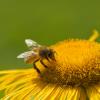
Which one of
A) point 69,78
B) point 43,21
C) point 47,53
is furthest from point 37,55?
point 43,21

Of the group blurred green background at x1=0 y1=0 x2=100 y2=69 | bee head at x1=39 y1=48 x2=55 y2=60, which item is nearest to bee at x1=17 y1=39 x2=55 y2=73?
bee head at x1=39 y1=48 x2=55 y2=60

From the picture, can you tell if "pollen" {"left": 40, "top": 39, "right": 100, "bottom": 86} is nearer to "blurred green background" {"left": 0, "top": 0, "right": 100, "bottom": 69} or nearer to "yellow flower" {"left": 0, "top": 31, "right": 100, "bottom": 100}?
"yellow flower" {"left": 0, "top": 31, "right": 100, "bottom": 100}

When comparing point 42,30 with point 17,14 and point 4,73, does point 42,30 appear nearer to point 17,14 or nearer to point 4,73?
point 17,14

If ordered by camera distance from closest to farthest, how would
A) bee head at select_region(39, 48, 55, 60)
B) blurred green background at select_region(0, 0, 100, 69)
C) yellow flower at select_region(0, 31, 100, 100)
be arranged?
yellow flower at select_region(0, 31, 100, 100)
bee head at select_region(39, 48, 55, 60)
blurred green background at select_region(0, 0, 100, 69)

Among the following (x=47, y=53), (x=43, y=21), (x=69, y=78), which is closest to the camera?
(x=69, y=78)

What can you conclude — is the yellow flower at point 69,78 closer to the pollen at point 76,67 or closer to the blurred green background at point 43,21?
the pollen at point 76,67

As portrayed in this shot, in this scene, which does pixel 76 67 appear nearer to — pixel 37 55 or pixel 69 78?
pixel 69 78
